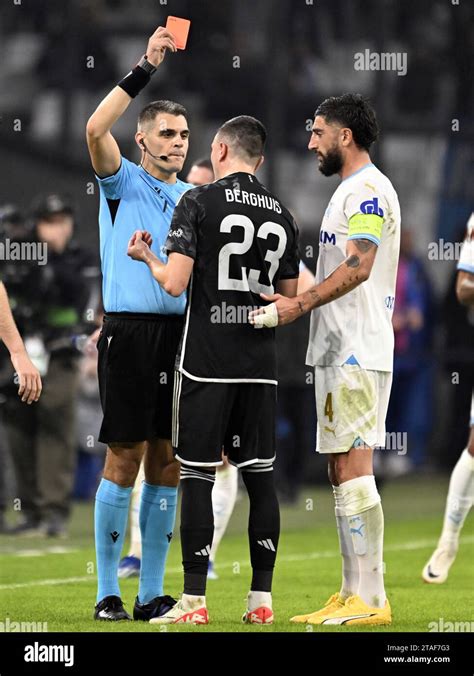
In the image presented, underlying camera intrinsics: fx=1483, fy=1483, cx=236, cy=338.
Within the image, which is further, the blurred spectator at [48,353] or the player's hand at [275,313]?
the blurred spectator at [48,353]

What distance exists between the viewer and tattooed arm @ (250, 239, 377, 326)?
6430 mm

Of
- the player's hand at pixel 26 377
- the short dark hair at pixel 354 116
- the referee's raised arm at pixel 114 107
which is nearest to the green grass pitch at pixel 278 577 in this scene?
the player's hand at pixel 26 377

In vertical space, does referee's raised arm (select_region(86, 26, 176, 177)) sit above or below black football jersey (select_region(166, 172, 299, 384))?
above

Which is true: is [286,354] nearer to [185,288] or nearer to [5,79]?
[5,79]

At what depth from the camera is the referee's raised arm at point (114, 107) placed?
6.49 m

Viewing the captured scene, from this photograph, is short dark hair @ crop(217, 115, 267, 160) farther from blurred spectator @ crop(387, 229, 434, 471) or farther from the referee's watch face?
blurred spectator @ crop(387, 229, 434, 471)

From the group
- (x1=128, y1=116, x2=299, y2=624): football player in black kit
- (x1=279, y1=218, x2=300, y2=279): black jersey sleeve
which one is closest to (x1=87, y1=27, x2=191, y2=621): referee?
(x1=128, y1=116, x2=299, y2=624): football player in black kit

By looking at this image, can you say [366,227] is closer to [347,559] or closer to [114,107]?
[114,107]

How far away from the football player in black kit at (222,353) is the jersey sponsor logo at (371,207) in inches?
14.6

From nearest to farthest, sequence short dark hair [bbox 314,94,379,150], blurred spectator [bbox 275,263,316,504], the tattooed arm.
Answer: the tattooed arm, short dark hair [bbox 314,94,379,150], blurred spectator [bbox 275,263,316,504]

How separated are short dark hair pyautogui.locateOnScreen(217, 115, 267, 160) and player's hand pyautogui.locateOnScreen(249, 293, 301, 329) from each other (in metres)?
0.65

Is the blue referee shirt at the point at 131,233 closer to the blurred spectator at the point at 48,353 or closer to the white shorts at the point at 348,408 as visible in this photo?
the white shorts at the point at 348,408

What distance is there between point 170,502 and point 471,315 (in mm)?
9738

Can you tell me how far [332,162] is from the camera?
22.4ft
